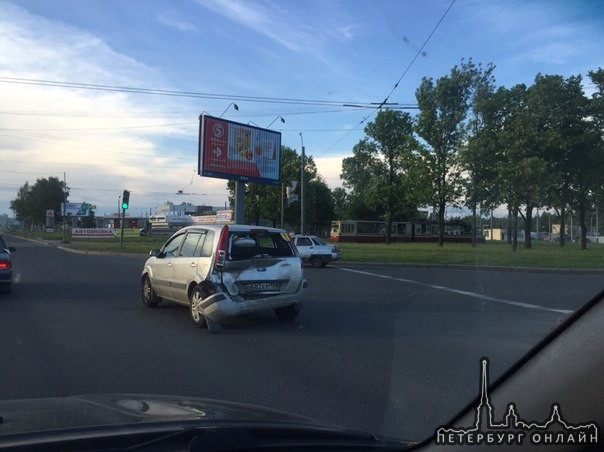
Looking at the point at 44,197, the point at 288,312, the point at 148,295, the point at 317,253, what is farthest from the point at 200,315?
the point at 44,197

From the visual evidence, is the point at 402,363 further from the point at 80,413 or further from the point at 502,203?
the point at 502,203

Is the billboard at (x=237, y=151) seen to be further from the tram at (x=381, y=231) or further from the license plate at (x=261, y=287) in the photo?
the tram at (x=381, y=231)

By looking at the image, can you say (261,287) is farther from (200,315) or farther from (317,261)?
(317,261)

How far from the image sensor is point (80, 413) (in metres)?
2.97

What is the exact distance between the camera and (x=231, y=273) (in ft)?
29.1

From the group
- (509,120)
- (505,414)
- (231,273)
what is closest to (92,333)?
(231,273)

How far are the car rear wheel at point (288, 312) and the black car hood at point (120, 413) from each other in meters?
6.21

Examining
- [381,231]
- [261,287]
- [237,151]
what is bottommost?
[261,287]

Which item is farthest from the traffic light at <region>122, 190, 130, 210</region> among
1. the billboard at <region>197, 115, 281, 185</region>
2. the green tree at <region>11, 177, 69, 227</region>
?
the green tree at <region>11, 177, 69, 227</region>

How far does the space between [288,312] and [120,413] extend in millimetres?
6960

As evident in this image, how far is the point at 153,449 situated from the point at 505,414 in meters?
1.47

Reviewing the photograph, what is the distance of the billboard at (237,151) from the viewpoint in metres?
28.6

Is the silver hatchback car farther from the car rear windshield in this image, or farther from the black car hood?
the black car hood

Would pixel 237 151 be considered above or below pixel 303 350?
above
